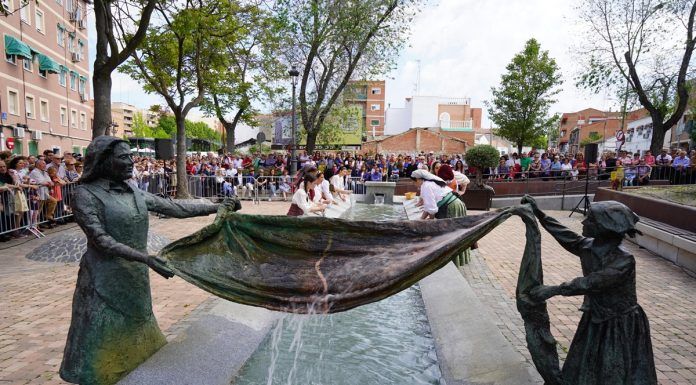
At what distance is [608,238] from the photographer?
246 centimetres

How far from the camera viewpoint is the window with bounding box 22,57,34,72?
96.5ft

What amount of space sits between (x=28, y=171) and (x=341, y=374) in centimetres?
1099

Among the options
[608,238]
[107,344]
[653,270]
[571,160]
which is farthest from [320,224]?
[571,160]

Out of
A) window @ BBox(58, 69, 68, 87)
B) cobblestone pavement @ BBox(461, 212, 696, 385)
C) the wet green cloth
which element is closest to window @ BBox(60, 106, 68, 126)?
window @ BBox(58, 69, 68, 87)

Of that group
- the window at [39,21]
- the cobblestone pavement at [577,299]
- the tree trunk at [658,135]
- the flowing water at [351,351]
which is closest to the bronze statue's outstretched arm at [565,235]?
the flowing water at [351,351]

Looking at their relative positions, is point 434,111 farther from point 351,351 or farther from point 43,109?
point 351,351

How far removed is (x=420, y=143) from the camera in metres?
51.4

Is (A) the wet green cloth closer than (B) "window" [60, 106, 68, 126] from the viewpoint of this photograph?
Yes

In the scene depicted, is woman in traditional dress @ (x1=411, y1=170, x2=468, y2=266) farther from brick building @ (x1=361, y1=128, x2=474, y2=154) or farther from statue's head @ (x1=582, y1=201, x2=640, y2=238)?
brick building @ (x1=361, y1=128, x2=474, y2=154)

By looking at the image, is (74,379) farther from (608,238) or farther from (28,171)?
(28,171)

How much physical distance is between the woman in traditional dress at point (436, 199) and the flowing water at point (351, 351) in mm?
2194

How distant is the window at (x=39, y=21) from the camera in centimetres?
3089

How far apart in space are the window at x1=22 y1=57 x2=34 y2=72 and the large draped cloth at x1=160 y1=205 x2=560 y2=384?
35135mm

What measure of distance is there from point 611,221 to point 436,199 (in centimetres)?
528
